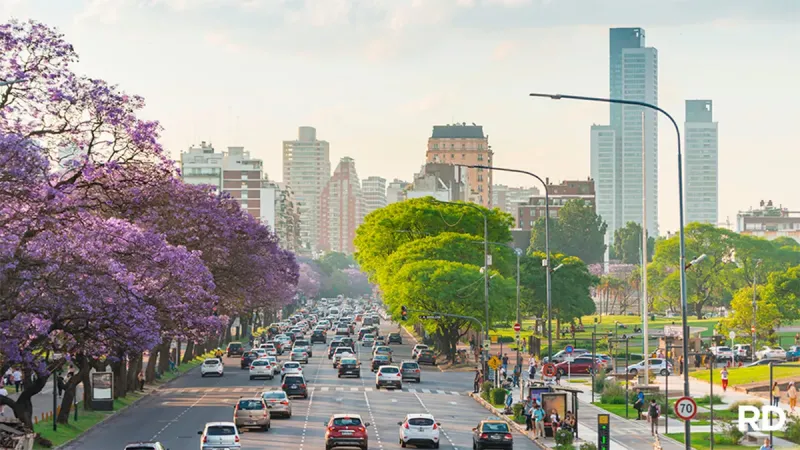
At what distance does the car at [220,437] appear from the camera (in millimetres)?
42469

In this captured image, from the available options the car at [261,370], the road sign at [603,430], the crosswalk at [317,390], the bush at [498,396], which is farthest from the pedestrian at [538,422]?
the car at [261,370]

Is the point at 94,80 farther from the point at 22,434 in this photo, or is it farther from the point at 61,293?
the point at 22,434

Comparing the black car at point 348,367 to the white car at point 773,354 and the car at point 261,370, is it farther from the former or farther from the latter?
the white car at point 773,354

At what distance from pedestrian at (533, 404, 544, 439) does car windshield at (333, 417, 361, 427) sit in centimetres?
966

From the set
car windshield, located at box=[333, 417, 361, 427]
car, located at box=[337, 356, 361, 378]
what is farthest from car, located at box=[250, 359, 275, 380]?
car windshield, located at box=[333, 417, 361, 427]

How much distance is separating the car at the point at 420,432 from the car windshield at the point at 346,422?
2.37m

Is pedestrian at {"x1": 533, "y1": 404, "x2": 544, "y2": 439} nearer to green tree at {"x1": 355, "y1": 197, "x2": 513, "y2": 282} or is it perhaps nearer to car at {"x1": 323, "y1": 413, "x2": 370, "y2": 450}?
car at {"x1": 323, "y1": 413, "x2": 370, "y2": 450}

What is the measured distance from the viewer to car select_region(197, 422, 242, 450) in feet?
139

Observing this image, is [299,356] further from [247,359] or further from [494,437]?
[494,437]

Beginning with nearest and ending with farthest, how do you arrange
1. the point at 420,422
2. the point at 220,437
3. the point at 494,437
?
the point at 220,437
the point at 494,437
the point at 420,422

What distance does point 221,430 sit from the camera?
4306 centimetres

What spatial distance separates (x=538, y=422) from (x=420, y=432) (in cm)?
752

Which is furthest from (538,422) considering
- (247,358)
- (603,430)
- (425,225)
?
(425,225)

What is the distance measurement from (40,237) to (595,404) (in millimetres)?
35568
